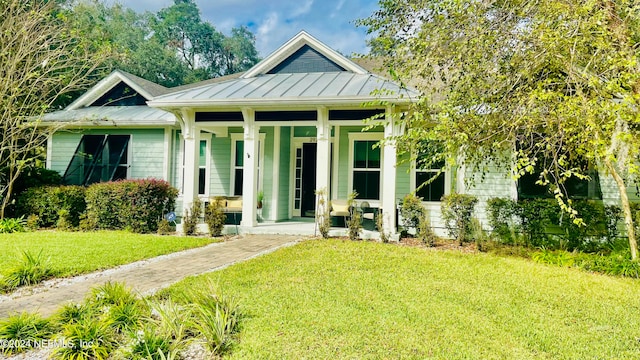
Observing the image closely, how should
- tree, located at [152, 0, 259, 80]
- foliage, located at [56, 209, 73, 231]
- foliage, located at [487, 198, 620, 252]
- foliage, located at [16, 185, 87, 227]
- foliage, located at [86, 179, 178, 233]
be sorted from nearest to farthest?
foliage, located at [487, 198, 620, 252] → foliage, located at [86, 179, 178, 233] → foliage, located at [56, 209, 73, 231] → foliage, located at [16, 185, 87, 227] → tree, located at [152, 0, 259, 80]

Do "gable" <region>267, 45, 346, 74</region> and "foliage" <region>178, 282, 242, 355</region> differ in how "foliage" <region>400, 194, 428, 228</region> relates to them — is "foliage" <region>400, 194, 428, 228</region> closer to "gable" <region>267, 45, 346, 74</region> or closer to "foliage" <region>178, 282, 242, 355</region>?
"gable" <region>267, 45, 346, 74</region>

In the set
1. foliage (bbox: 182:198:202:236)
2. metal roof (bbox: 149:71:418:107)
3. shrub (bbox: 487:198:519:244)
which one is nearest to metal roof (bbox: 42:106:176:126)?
metal roof (bbox: 149:71:418:107)

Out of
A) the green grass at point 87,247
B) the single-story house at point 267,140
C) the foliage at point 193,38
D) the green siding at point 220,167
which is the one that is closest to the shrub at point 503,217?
the single-story house at point 267,140

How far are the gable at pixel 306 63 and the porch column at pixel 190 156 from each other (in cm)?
330

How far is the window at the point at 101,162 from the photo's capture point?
1299 centimetres

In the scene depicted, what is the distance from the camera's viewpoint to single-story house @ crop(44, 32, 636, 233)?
9648mm

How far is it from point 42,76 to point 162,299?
1040 cm

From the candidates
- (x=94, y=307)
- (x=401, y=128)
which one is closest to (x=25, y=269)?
(x=94, y=307)

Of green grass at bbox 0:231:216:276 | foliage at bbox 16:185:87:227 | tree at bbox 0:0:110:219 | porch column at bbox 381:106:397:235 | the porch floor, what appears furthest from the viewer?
tree at bbox 0:0:110:219

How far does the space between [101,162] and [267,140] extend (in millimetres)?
Answer: 5914

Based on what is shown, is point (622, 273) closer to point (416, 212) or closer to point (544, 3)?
point (416, 212)

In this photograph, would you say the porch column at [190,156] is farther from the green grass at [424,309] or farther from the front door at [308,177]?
the green grass at [424,309]

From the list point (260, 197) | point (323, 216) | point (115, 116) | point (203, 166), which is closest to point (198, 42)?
point (115, 116)

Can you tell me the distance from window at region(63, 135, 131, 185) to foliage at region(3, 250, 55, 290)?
24.4 ft
